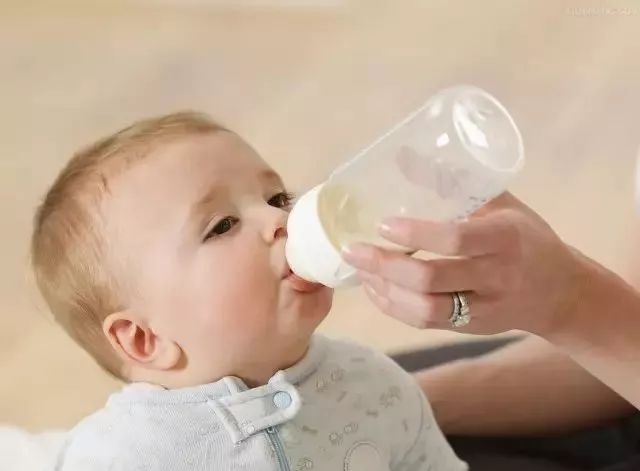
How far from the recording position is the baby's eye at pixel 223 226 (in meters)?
0.75

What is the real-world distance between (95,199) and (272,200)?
0.15 metres

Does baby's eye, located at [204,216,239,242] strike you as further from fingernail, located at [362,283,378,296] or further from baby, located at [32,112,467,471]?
fingernail, located at [362,283,378,296]

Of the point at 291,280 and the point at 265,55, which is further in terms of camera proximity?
the point at 265,55

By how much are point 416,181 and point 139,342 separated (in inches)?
10.6

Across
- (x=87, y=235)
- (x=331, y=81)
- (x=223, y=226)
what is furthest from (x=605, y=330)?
(x=331, y=81)

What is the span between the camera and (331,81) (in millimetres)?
1559

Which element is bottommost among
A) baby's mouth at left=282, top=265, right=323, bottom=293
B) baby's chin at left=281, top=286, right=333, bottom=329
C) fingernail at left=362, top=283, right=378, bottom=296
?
baby's chin at left=281, top=286, right=333, bottom=329

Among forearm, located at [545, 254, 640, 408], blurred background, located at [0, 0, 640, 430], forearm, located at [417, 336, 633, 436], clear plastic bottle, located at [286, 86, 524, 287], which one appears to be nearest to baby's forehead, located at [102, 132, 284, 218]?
clear plastic bottle, located at [286, 86, 524, 287]

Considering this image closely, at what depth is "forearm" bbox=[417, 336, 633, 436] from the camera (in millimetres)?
1058

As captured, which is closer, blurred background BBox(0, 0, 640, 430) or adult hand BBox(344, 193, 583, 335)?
adult hand BBox(344, 193, 583, 335)

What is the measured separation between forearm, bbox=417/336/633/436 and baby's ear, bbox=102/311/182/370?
0.39m

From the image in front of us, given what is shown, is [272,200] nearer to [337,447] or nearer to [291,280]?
[291,280]

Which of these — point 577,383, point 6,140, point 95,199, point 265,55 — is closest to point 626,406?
point 577,383

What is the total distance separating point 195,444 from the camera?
73 cm
